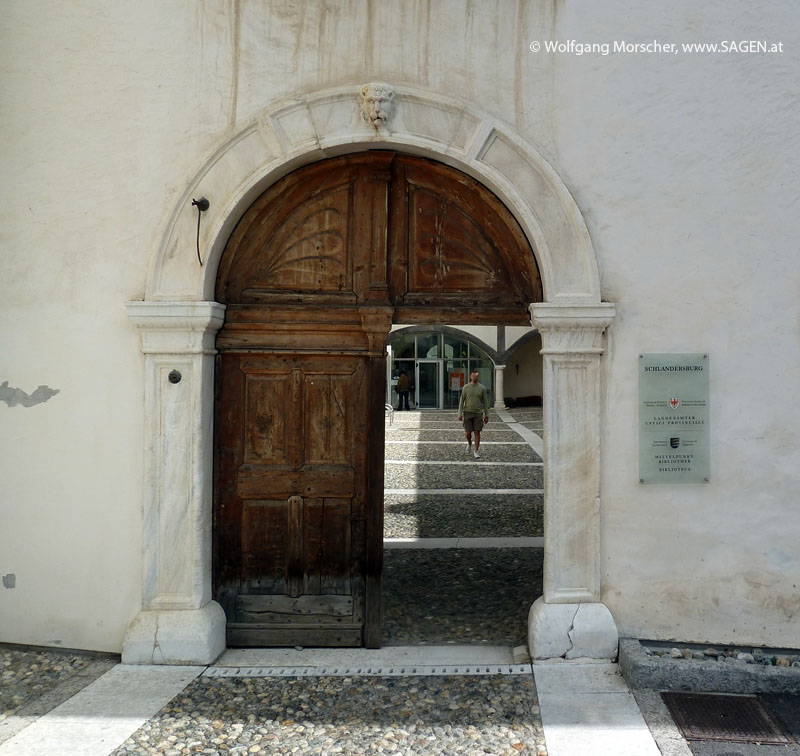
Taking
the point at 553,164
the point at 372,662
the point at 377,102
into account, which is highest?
the point at 377,102

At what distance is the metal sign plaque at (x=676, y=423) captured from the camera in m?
3.87

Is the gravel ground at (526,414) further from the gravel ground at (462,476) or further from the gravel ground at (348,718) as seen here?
the gravel ground at (348,718)

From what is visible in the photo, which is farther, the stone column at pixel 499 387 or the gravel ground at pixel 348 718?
the stone column at pixel 499 387

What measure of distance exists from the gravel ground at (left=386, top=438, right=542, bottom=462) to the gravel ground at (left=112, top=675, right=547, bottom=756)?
8.25 m

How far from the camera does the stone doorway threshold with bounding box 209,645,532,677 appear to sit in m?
3.76

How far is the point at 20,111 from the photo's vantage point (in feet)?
13.2

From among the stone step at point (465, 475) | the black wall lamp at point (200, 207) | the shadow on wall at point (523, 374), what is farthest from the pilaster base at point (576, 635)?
the shadow on wall at point (523, 374)

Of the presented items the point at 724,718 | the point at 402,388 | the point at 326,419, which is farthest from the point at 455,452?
the point at 402,388

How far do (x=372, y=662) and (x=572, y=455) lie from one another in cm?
163

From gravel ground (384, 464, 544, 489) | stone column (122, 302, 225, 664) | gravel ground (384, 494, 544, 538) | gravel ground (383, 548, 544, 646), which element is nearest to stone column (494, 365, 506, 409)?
gravel ground (384, 464, 544, 489)

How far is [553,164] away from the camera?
155 inches

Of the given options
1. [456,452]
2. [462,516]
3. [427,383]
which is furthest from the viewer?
[427,383]

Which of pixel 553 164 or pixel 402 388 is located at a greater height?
pixel 553 164

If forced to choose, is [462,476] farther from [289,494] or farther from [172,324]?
[172,324]
